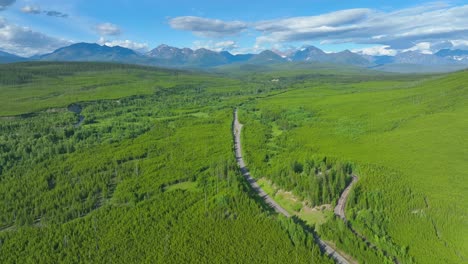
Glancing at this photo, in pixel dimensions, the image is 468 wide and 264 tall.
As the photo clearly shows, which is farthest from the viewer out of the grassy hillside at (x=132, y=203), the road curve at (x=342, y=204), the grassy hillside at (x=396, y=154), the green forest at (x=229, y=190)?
the road curve at (x=342, y=204)

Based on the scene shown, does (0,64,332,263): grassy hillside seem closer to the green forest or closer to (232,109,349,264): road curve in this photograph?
the green forest

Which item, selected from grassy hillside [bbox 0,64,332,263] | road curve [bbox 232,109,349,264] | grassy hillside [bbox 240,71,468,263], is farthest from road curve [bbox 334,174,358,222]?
grassy hillside [bbox 0,64,332,263]

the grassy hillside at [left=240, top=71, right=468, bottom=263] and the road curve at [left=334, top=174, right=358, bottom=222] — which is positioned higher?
the grassy hillside at [left=240, top=71, right=468, bottom=263]

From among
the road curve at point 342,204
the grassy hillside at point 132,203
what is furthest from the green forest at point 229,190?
the road curve at point 342,204

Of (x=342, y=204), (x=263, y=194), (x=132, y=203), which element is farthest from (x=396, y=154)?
(x=132, y=203)

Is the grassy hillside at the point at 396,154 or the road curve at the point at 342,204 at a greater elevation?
the grassy hillside at the point at 396,154

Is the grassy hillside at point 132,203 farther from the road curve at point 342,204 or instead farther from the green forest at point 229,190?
the road curve at point 342,204

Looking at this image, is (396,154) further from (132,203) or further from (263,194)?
(132,203)
